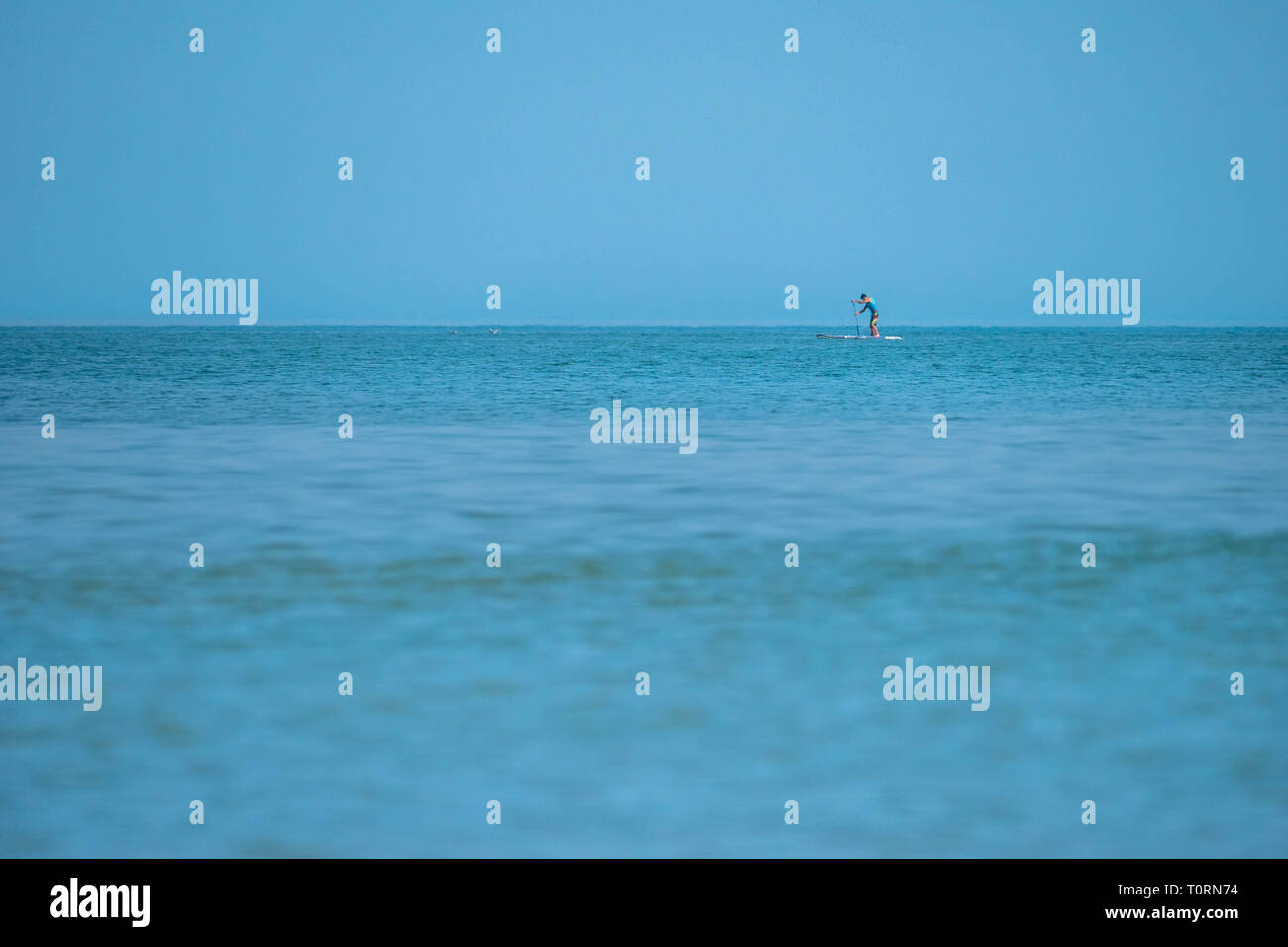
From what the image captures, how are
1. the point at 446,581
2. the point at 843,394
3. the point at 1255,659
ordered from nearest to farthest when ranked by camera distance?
the point at 1255,659, the point at 446,581, the point at 843,394

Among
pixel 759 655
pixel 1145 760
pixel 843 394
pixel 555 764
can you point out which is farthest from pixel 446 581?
pixel 843 394

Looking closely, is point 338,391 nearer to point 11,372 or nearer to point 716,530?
point 11,372

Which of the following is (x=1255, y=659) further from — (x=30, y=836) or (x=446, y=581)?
(x=30, y=836)

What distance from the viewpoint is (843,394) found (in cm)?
2914

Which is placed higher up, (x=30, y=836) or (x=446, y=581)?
(x=446, y=581)

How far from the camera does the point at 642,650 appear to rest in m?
6.98

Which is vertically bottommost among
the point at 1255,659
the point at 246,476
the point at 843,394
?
the point at 1255,659

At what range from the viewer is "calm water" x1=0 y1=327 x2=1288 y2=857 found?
4.85 m

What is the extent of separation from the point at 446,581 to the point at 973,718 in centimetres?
410

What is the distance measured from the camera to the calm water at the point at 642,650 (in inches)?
191

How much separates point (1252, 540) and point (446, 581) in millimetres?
6807

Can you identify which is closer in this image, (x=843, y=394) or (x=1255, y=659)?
(x=1255, y=659)

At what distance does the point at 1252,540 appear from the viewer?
1015cm
